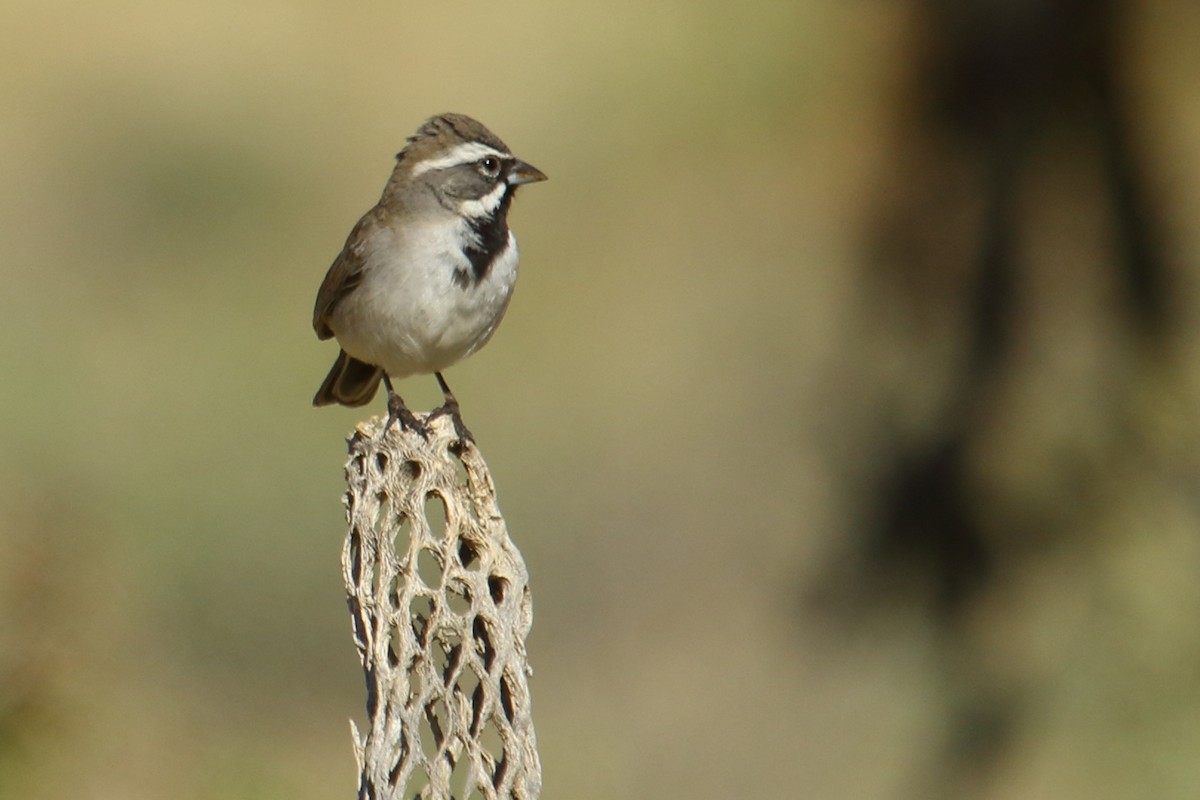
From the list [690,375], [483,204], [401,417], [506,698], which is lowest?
[690,375]

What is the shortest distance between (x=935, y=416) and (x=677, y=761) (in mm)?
2080

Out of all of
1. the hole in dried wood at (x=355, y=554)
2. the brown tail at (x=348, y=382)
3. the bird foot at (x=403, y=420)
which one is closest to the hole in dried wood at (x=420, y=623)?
the hole in dried wood at (x=355, y=554)

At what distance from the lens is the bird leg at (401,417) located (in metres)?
3.29

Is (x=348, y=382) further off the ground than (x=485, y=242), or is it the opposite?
(x=485, y=242)

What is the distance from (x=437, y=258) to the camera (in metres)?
4.48

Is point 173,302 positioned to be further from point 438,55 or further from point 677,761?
point 677,761

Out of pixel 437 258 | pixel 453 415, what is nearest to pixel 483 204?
pixel 437 258

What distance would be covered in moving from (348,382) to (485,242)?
71 centimetres

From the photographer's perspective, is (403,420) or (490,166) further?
(490,166)

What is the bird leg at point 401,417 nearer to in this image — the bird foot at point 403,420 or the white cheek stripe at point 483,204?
the bird foot at point 403,420

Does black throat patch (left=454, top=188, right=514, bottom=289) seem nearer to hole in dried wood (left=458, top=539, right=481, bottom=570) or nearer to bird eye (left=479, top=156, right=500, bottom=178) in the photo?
bird eye (left=479, top=156, right=500, bottom=178)

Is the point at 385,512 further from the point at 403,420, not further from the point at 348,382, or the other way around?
the point at 348,382

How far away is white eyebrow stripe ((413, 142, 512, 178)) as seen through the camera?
14.5 ft

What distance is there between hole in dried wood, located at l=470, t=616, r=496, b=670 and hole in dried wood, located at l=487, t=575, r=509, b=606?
0.19 ft
